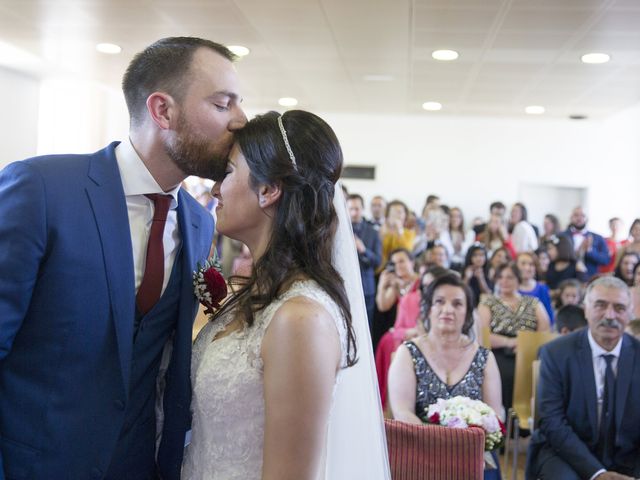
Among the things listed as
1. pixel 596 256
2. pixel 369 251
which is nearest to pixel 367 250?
pixel 369 251

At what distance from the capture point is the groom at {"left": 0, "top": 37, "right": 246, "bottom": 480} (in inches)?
79.3

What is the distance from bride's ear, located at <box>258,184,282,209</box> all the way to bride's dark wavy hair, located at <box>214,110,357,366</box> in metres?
0.01

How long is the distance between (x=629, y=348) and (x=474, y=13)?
330 cm

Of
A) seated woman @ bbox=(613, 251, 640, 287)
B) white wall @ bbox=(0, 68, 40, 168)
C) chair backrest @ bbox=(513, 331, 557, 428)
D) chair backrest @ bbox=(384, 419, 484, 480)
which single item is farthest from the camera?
white wall @ bbox=(0, 68, 40, 168)

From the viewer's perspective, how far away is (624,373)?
4.35 meters

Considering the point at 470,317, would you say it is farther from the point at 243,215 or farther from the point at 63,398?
the point at 63,398

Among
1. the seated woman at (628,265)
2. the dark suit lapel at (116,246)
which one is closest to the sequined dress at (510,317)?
the seated woman at (628,265)

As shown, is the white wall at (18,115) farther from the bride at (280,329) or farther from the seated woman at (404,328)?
the bride at (280,329)

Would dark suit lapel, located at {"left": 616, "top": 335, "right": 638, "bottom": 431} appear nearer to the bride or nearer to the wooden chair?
the wooden chair

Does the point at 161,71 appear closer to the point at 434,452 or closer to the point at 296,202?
the point at 296,202

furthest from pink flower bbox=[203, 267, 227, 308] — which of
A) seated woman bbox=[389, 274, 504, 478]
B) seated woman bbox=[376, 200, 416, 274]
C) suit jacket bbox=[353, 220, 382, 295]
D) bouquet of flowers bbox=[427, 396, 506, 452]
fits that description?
seated woman bbox=[376, 200, 416, 274]

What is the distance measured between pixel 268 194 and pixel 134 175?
407mm

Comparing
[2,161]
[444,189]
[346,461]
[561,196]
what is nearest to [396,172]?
[444,189]

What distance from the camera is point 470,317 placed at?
485cm
